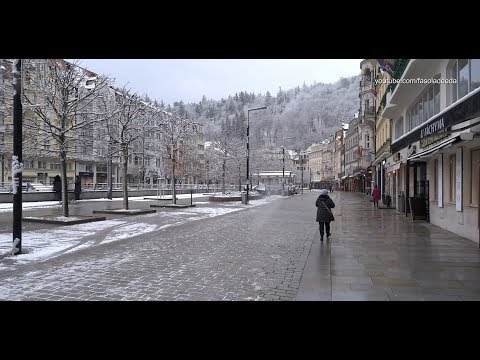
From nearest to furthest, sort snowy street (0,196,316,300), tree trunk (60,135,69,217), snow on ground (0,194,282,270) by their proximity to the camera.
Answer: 1. snowy street (0,196,316,300)
2. snow on ground (0,194,282,270)
3. tree trunk (60,135,69,217)

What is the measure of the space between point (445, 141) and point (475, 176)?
130 centimetres

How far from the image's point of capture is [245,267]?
338 inches

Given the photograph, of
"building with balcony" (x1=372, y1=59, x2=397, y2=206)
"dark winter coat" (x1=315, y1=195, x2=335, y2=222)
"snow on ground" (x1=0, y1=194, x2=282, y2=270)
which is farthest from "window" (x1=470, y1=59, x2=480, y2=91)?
"snow on ground" (x1=0, y1=194, x2=282, y2=270)

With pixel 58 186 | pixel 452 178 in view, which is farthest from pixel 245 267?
pixel 58 186

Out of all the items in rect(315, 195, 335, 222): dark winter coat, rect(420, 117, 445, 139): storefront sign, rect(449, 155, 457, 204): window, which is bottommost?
rect(315, 195, 335, 222): dark winter coat

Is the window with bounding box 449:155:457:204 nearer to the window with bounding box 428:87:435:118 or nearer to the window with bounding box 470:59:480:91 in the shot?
the window with bounding box 470:59:480:91

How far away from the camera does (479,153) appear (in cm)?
1189

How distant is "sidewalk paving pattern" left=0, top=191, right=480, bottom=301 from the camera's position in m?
6.53

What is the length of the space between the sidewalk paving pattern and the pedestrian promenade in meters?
0.02

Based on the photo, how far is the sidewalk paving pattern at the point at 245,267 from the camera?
257 inches
